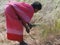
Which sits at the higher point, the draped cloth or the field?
the draped cloth

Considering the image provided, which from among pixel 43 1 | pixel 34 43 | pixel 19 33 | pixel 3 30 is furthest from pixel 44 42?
pixel 43 1

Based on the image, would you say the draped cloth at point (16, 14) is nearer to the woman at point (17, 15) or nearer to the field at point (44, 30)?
the woman at point (17, 15)

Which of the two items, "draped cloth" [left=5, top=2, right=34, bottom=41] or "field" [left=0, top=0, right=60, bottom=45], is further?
"field" [left=0, top=0, right=60, bottom=45]

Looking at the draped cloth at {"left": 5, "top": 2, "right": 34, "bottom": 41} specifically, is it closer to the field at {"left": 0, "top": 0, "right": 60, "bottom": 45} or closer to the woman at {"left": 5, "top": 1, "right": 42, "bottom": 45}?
the woman at {"left": 5, "top": 1, "right": 42, "bottom": 45}

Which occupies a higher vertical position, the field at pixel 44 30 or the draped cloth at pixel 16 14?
the draped cloth at pixel 16 14

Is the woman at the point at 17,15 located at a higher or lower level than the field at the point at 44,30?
higher

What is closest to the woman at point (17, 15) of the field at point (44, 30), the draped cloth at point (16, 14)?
the draped cloth at point (16, 14)

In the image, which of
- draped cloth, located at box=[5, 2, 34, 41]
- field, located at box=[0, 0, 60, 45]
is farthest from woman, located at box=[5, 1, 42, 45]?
field, located at box=[0, 0, 60, 45]

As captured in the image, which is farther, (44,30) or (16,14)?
(44,30)

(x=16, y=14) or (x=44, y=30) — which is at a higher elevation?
(x=16, y=14)

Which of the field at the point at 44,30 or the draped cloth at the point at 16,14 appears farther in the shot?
the field at the point at 44,30

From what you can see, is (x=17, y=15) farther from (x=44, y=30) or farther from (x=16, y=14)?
(x=44, y=30)

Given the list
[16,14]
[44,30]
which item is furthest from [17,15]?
[44,30]

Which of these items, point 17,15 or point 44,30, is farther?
point 44,30
